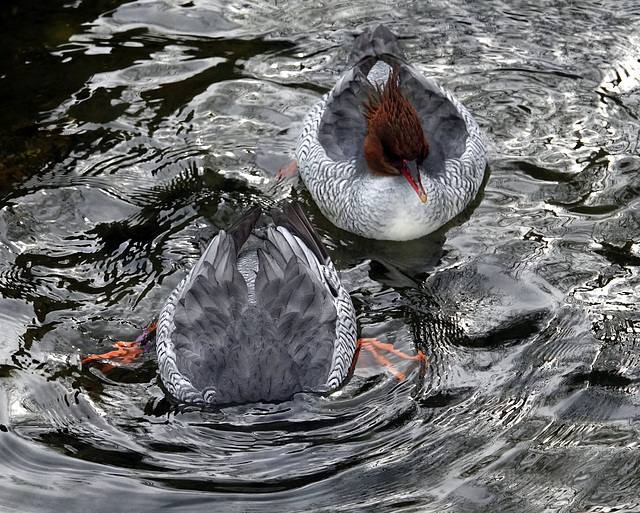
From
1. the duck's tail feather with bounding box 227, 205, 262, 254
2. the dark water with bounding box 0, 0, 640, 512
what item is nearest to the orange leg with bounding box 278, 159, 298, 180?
the dark water with bounding box 0, 0, 640, 512

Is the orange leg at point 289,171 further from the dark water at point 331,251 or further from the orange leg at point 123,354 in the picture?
the orange leg at point 123,354

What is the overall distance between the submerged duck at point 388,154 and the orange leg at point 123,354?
2.15 m

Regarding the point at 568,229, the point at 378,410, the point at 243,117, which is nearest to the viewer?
the point at 378,410

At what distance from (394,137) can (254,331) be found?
212 cm

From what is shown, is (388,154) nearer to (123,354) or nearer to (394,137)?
(394,137)

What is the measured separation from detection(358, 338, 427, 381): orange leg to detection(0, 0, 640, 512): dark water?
75 mm

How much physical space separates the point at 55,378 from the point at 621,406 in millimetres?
3923

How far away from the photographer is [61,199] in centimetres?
807

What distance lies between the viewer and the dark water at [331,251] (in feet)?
18.9

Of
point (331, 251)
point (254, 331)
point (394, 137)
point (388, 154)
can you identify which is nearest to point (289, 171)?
point (331, 251)

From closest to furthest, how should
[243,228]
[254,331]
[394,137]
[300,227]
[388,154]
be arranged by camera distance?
[254,331] → [243,228] → [300,227] → [394,137] → [388,154]

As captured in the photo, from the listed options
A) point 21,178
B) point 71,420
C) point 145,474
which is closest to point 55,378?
point 71,420

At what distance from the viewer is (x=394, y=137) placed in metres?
7.24

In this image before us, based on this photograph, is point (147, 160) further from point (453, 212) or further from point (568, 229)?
point (568, 229)
